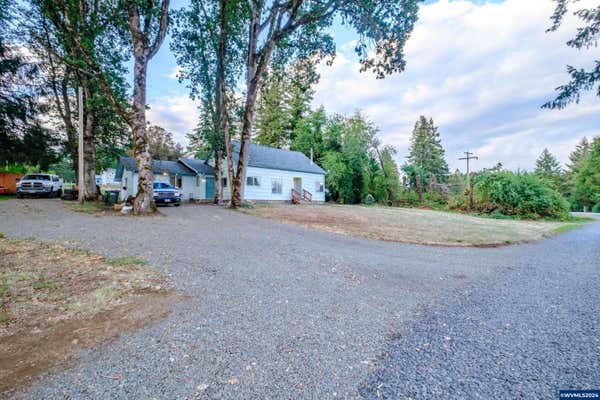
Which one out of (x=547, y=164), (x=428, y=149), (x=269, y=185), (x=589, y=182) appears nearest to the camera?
(x=269, y=185)

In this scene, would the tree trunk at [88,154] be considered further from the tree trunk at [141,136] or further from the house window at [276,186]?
the house window at [276,186]

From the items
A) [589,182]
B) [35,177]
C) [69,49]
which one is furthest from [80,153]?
[589,182]

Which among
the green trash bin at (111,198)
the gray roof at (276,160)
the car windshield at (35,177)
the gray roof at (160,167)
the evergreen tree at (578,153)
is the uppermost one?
the evergreen tree at (578,153)

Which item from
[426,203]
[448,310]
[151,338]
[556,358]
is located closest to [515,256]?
[448,310]

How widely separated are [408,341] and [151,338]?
2305mm

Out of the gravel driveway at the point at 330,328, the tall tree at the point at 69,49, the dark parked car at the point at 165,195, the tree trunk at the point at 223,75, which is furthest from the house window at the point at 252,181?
the gravel driveway at the point at 330,328

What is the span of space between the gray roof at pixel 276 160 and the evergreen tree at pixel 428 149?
88.6 ft

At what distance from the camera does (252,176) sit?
65.9 ft

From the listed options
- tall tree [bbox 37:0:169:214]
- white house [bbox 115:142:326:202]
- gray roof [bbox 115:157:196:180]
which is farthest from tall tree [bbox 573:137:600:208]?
gray roof [bbox 115:157:196:180]

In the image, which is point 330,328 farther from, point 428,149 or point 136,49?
point 428,149

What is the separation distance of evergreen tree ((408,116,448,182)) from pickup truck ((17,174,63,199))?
46431mm

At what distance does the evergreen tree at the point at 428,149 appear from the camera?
143 ft

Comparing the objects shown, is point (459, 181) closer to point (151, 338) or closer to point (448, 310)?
point (448, 310)

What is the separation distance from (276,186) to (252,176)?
8.30 feet
